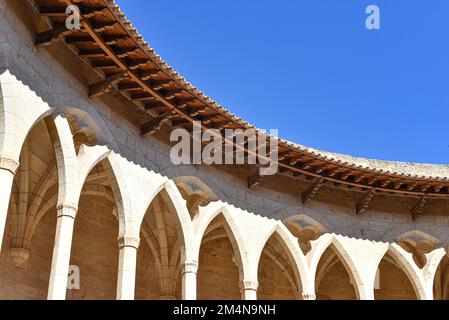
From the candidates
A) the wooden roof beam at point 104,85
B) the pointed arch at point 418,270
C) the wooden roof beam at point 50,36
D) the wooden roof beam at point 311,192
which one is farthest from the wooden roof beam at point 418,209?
the wooden roof beam at point 50,36

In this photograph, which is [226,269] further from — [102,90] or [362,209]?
[102,90]

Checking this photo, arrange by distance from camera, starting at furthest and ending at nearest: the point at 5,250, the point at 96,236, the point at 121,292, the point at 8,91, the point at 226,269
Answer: the point at 226,269
the point at 96,236
the point at 5,250
the point at 121,292
the point at 8,91

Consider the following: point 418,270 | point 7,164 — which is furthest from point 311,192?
point 7,164

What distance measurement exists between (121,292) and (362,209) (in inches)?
287

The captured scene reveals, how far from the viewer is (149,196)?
1231 centimetres

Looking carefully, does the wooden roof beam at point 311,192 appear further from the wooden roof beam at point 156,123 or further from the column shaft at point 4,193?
the column shaft at point 4,193

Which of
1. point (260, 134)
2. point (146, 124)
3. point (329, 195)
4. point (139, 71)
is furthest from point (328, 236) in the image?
point (139, 71)

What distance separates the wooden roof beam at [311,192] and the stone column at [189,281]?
12.4 ft

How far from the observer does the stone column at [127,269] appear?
1112 centimetres

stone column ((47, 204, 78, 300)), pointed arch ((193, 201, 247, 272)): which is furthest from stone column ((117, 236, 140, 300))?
pointed arch ((193, 201, 247, 272))

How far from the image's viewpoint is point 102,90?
11.5 m

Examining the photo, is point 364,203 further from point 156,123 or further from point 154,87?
point 154,87

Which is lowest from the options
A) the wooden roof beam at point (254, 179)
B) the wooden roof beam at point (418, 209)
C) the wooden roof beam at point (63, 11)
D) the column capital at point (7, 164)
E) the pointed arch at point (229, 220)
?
the column capital at point (7, 164)

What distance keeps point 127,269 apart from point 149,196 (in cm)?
161
